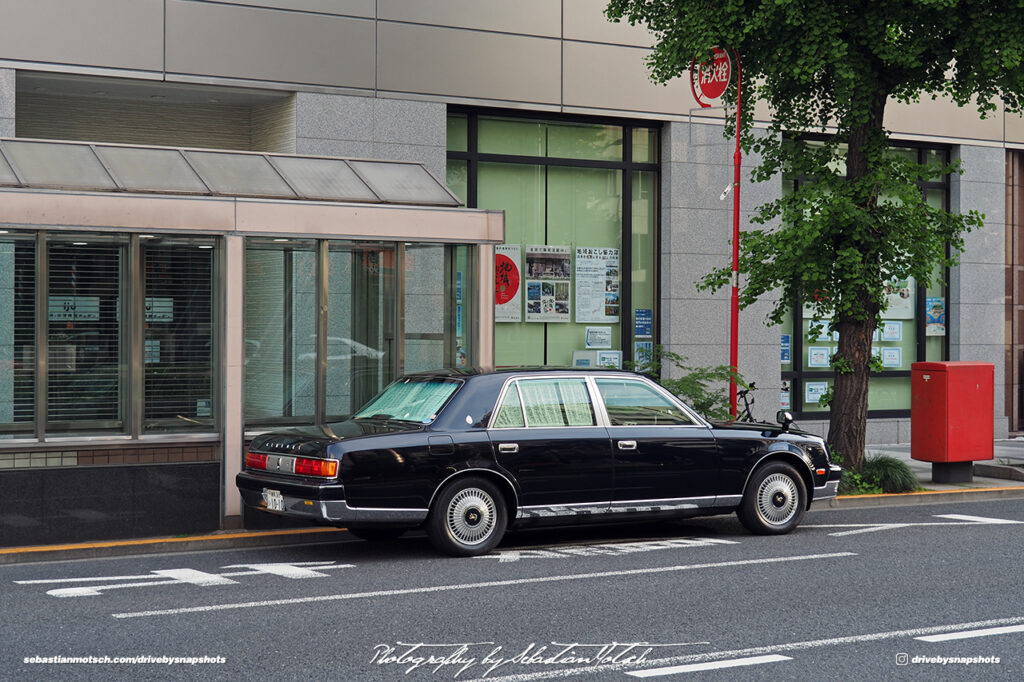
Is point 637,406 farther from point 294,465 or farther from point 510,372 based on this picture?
point 294,465

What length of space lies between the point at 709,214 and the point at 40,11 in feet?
30.5

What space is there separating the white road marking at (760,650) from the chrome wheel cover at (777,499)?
11.5ft

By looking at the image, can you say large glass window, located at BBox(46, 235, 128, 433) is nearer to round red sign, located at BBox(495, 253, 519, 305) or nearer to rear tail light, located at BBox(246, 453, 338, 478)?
rear tail light, located at BBox(246, 453, 338, 478)

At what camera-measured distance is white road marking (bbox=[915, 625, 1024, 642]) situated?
6.93m

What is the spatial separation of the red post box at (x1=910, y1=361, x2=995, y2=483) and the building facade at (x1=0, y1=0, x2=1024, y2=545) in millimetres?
1401

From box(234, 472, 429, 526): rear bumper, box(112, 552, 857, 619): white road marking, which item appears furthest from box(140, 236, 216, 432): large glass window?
box(112, 552, 857, 619): white road marking

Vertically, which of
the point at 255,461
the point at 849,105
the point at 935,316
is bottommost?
the point at 255,461

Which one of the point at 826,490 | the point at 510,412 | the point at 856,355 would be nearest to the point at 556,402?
the point at 510,412

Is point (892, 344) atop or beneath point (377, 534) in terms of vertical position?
atop

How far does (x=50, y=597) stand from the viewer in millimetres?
8203

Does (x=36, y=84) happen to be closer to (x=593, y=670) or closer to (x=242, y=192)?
(x=242, y=192)

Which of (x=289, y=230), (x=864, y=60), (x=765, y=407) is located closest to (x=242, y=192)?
(x=289, y=230)

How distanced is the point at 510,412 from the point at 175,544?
2.98m

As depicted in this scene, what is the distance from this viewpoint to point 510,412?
1004cm
